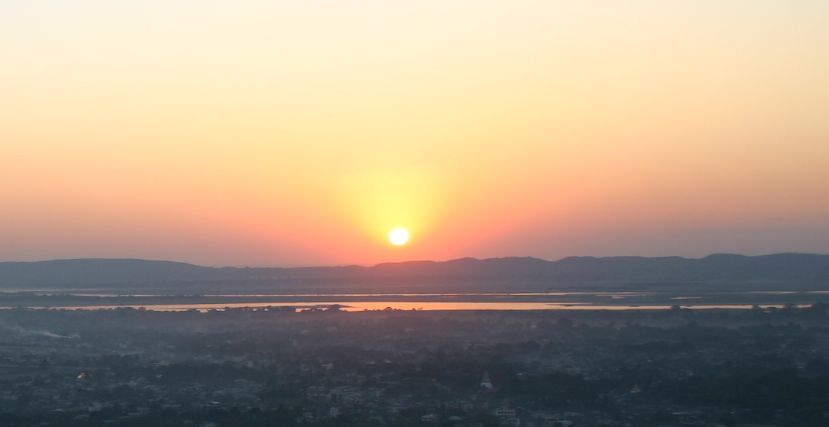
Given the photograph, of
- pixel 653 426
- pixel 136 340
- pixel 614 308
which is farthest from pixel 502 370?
pixel 614 308

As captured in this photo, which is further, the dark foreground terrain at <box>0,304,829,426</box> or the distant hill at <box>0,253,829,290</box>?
the distant hill at <box>0,253,829,290</box>

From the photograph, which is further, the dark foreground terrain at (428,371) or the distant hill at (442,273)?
the distant hill at (442,273)

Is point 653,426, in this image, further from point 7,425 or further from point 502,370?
point 7,425

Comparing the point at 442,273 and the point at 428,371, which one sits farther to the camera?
the point at 442,273
